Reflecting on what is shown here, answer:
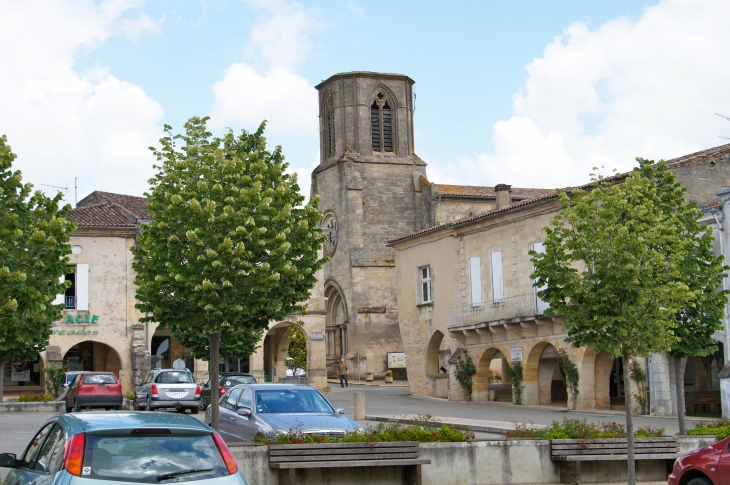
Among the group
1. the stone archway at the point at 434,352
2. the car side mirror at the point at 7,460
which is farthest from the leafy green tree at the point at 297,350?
the car side mirror at the point at 7,460

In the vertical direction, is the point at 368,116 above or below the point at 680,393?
above

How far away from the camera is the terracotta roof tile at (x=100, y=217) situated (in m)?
39.0

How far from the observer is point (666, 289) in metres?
13.5

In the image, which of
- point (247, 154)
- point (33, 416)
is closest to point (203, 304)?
point (247, 154)

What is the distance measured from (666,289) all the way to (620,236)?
0.95m

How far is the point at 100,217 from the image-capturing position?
4000cm

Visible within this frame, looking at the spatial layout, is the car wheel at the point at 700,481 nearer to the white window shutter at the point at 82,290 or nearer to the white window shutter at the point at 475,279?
the white window shutter at the point at 475,279

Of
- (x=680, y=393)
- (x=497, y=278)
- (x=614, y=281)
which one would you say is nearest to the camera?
(x=614, y=281)

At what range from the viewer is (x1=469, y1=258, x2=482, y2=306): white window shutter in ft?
121

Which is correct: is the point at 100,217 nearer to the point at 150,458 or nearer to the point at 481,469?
the point at 481,469

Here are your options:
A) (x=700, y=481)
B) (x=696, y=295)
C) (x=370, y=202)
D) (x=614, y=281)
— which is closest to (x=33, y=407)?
(x=696, y=295)

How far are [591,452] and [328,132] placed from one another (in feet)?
157

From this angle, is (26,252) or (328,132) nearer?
(26,252)

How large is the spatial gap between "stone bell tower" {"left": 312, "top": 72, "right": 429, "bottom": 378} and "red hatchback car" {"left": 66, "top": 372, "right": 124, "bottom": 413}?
26.3 meters
